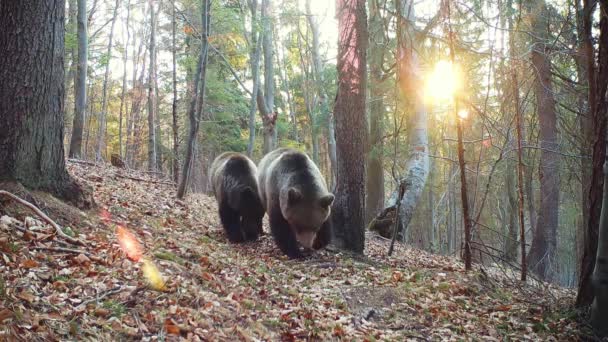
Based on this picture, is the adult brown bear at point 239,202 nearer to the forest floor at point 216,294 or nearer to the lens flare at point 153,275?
the forest floor at point 216,294

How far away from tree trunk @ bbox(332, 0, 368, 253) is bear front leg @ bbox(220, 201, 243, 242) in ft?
7.05

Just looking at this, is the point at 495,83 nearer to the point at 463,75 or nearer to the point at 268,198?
the point at 463,75

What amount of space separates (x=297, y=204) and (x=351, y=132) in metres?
1.93

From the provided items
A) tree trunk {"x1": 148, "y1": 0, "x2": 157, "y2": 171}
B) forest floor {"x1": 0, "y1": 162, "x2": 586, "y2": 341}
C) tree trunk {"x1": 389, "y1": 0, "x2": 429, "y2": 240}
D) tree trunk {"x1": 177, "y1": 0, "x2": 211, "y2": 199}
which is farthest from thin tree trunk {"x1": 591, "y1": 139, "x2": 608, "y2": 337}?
tree trunk {"x1": 148, "y1": 0, "x2": 157, "y2": 171}

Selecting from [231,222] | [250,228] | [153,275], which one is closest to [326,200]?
[250,228]

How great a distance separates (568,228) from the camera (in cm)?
3516

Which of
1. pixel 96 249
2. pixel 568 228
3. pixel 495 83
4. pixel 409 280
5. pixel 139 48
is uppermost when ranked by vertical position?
pixel 139 48

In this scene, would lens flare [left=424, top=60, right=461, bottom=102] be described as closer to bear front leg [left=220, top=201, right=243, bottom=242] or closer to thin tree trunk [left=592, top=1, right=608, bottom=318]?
thin tree trunk [left=592, top=1, right=608, bottom=318]

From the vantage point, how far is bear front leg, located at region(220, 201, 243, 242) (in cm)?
1051

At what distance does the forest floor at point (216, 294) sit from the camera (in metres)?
4.11

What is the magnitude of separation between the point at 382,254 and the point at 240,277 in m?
5.27

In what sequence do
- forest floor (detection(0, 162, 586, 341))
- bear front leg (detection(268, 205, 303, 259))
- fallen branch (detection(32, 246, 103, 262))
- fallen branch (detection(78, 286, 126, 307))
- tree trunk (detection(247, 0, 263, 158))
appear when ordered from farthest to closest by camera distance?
tree trunk (detection(247, 0, 263, 158)) < bear front leg (detection(268, 205, 303, 259)) < fallen branch (detection(32, 246, 103, 262)) < fallen branch (detection(78, 286, 126, 307)) < forest floor (detection(0, 162, 586, 341))

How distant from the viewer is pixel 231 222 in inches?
422

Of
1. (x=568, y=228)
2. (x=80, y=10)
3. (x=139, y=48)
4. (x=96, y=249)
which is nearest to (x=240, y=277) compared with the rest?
(x=96, y=249)
